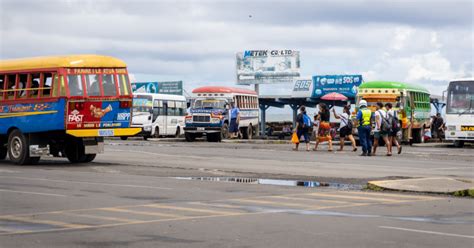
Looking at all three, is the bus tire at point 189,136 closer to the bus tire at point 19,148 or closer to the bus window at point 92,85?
the bus tire at point 19,148

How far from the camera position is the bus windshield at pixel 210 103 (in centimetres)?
4619

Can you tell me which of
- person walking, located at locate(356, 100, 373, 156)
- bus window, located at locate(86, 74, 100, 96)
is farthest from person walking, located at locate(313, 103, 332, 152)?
bus window, located at locate(86, 74, 100, 96)

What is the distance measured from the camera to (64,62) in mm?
22984

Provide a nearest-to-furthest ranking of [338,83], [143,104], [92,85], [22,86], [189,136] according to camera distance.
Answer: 1. [92,85]
2. [22,86]
3. [189,136]
4. [143,104]
5. [338,83]

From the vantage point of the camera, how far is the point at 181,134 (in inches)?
2226

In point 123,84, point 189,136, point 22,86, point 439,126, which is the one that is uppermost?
point 123,84

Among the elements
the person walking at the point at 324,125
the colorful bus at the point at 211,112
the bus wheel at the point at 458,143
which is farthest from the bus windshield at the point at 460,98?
the colorful bus at the point at 211,112

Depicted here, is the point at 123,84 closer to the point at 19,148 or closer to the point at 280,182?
the point at 19,148

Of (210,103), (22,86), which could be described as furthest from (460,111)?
(22,86)

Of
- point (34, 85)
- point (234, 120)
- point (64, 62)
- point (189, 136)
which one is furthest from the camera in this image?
point (234, 120)

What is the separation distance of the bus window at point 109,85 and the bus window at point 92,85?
0.73 ft

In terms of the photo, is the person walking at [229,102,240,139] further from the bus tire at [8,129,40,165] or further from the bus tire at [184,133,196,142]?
the bus tire at [8,129,40,165]

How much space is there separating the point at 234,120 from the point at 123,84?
23.4m

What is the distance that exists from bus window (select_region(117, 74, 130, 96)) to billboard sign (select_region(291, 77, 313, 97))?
50033 millimetres
